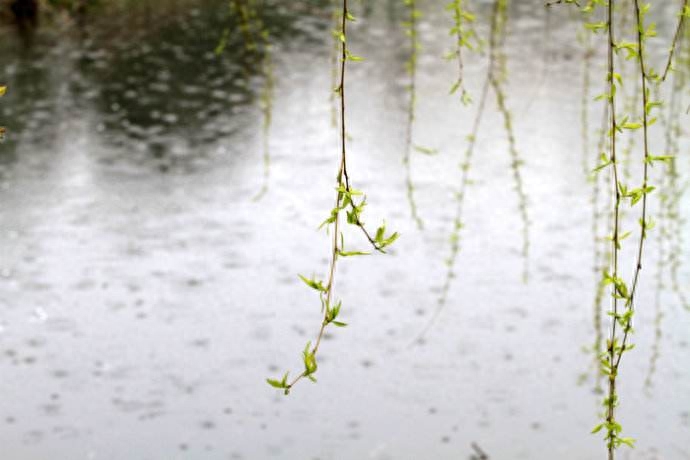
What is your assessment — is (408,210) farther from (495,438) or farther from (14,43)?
(14,43)

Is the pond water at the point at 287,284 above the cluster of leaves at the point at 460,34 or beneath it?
beneath

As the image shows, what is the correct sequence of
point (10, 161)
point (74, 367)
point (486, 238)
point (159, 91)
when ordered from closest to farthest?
point (74, 367) → point (486, 238) → point (10, 161) → point (159, 91)

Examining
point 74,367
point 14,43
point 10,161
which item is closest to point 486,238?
point 74,367

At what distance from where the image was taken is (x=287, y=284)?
11.8 ft

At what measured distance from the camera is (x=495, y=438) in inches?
109

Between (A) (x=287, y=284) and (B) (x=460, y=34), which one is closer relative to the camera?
(B) (x=460, y=34)

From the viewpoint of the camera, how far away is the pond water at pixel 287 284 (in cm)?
284

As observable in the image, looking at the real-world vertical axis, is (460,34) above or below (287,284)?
above

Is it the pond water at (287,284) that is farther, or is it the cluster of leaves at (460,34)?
the pond water at (287,284)

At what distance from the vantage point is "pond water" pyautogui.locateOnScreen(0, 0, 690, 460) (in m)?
2.84

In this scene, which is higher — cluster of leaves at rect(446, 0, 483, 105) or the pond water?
cluster of leaves at rect(446, 0, 483, 105)

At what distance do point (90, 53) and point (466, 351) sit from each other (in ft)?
14.0

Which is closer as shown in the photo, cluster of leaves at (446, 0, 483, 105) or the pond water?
cluster of leaves at (446, 0, 483, 105)

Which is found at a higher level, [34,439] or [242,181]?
[242,181]
